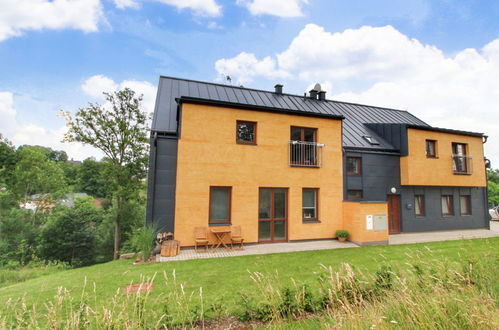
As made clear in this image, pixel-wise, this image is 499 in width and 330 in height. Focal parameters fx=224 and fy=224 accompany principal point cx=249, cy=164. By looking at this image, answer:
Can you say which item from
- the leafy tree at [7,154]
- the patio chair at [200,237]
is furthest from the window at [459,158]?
the leafy tree at [7,154]

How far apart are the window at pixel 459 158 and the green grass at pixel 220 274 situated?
7.05m

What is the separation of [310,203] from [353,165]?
380 cm

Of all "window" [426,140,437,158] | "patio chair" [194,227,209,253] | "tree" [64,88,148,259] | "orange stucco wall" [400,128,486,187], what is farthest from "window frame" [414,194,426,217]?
"tree" [64,88,148,259]

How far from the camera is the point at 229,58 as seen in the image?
18422 mm

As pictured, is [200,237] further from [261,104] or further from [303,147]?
[261,104]

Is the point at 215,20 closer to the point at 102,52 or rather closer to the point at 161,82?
the point at 161,82

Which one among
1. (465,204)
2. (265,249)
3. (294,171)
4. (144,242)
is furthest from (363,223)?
(465,204)

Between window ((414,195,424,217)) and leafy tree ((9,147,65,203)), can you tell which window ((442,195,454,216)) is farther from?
leafy tree ((9,147,65,203))

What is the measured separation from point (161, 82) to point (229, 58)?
7325 mm

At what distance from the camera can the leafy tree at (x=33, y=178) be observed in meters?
21.2

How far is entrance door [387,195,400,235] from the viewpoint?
12.4 metres

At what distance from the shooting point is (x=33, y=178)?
847 inches

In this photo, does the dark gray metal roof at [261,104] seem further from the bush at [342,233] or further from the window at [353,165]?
the bush at [342,233]

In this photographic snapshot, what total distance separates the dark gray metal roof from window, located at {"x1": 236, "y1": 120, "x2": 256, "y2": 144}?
0.75 meters
